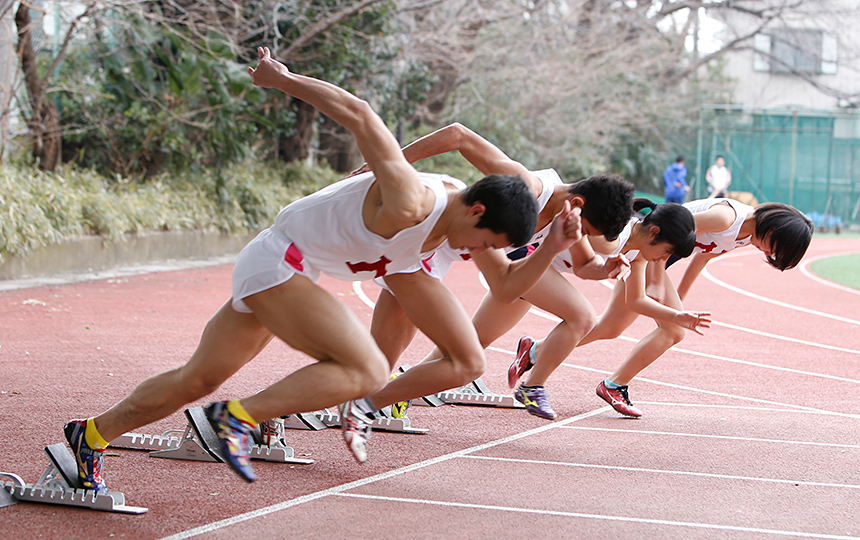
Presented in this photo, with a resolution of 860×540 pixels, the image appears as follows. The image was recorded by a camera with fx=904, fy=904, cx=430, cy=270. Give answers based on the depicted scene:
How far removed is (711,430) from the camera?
208 inches

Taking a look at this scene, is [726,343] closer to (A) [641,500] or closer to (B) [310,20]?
(A) [641,500]

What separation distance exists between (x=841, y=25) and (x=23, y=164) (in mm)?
27660

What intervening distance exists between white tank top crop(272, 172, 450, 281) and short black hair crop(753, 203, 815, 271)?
2358 millimetres

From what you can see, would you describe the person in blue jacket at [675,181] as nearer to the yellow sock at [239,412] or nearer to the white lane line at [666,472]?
the white lane line at [666,472]

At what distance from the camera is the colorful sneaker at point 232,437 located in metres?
3.24

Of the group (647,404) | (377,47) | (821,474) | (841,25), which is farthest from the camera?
(841,25)

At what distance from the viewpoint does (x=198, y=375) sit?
352 cm

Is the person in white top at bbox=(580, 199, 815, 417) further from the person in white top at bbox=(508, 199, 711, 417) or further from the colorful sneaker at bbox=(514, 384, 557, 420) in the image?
the colorful sneaker at bbox=(514, 384, 557, 420)

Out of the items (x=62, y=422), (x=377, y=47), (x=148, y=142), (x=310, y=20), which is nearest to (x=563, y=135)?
(x=377, y=47)

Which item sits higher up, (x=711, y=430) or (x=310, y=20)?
(x=310, y=20)

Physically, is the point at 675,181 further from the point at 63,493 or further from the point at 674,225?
the point at 63,493

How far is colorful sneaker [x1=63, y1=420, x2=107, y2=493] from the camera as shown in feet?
11.8

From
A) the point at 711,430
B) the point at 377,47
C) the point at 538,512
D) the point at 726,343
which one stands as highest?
the point at 377,47

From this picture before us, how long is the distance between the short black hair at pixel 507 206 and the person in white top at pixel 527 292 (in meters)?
0.48
